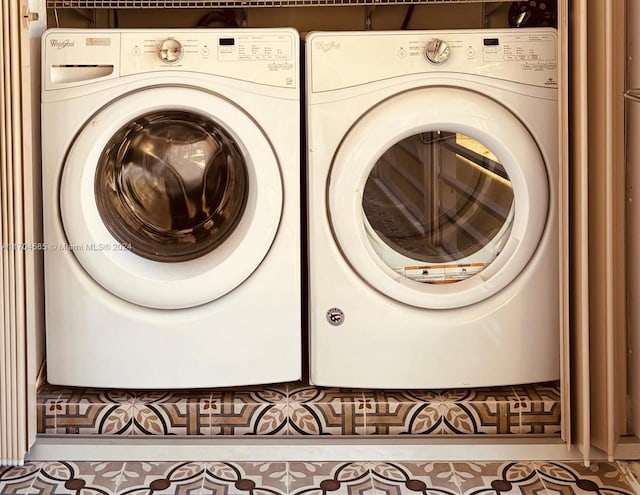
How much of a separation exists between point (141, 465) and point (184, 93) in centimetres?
74

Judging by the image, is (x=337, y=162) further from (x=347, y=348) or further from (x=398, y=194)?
(x=347, y=348)

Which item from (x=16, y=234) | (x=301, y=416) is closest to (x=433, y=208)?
(x=301, y=416)

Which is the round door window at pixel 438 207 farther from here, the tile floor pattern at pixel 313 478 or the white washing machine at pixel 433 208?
the tile floor pattern at pixel 313 478

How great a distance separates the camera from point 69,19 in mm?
1776

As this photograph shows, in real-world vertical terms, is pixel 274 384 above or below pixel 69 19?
below

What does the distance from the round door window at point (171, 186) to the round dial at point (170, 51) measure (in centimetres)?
11

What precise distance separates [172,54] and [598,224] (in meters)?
0.91

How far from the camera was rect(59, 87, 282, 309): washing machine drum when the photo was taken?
4.32 feet

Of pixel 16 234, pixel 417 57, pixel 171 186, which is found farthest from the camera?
pixel 171 186

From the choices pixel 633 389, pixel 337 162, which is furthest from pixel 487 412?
pixel 337 162

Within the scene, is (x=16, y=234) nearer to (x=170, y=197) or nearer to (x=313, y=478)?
(x=170, y=197)

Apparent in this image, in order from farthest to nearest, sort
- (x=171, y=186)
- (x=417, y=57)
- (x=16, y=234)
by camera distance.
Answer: (x=171, y=186) < (x=417, y=57) < (x=16, y=234)

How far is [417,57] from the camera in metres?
1.34

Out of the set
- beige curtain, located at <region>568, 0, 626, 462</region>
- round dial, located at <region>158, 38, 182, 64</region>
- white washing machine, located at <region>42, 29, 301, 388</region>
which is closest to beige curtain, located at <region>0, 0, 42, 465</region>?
white washing machine, located at <region>42, 29, 301, 388</region>
